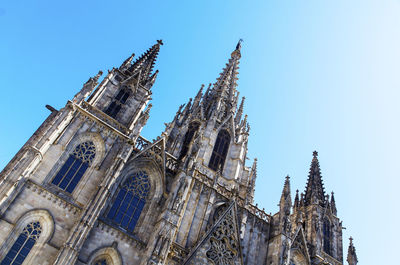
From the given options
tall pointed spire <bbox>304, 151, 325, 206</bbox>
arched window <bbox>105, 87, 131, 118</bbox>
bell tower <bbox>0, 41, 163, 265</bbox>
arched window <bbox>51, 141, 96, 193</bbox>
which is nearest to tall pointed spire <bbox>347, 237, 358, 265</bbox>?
tall pointed spire <bbox>304, 151, 325, 206</bbox>

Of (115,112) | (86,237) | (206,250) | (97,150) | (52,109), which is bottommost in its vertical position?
(86,237)

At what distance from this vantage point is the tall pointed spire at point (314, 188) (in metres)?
33.0

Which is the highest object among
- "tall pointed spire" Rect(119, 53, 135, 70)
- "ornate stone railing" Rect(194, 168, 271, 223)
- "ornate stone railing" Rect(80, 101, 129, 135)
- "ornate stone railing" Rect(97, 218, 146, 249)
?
"tall pointed spire" Rect(119, 53, 135, 70)

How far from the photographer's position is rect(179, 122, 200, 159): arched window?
85.9 feet

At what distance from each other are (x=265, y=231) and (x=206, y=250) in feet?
18.2

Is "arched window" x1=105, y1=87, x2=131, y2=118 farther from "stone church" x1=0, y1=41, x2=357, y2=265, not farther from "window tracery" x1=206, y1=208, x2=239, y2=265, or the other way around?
"window tracery" x1=206, y1=208, x2=239, y2=265

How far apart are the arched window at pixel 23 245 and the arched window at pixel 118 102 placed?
9314 mm

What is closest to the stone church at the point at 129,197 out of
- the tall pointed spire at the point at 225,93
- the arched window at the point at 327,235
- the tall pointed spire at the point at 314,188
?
the arched window at the point at 327,235

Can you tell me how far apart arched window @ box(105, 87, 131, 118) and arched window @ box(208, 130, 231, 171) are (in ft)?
27.3

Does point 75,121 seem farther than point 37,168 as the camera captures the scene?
Yes

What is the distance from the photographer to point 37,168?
16688mm

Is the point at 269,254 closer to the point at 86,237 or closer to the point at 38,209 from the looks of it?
the point at 86,237

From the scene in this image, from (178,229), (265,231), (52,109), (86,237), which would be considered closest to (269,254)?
(265,231)

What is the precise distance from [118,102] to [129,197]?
25.1 ft
